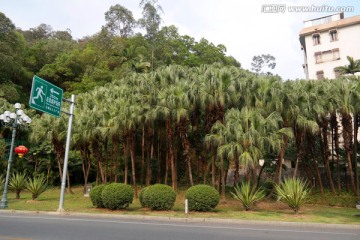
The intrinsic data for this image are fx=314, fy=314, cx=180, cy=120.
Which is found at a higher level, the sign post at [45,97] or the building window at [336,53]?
the building window at [336,53]

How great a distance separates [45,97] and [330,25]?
124ft

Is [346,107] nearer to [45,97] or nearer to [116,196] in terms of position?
[116,196]

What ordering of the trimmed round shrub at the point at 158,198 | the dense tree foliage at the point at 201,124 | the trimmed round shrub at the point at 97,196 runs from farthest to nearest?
the dense tree foliage at the point at 201,124
the trimmed round shrub at the point at 97,196
the trimmed round shrub at the point at 158,198

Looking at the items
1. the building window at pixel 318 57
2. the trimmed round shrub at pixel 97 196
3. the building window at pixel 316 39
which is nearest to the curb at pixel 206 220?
the trimmed round shrub at pixel 97 196

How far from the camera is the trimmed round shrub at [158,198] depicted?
16141 mm

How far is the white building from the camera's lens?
39.5 m

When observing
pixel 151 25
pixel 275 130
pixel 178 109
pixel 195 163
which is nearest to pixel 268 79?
pixel 275 130

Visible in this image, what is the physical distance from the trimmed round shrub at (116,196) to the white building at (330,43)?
104ft

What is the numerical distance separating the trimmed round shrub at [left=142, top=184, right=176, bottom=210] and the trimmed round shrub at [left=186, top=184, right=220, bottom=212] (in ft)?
3.41

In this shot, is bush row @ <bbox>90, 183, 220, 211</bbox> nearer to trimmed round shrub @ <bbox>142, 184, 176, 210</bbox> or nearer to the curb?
trimmed round shrub @ <bbox>142, 184, 176, 210</bbox>

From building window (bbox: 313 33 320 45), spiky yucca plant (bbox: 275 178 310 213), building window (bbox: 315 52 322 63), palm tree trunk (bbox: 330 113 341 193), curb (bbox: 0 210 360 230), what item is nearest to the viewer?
Result: curb (bbox: 0 210 360 230)

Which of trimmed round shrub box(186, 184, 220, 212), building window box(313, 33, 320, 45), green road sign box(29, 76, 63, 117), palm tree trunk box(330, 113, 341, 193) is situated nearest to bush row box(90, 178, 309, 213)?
trimmed round shrub box(186, 184, 220, 212)

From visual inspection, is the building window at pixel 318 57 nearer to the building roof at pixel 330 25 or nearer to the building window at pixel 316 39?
the building window at pixel 316 39

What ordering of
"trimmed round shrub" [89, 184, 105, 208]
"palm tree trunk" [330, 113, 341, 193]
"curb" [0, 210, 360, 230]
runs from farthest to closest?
"palm tree trunk" [330, 113, 341, 193], "trimmed round shrub" [89, 184, 105, 208], "curb" [0, 210, 360, 230]
